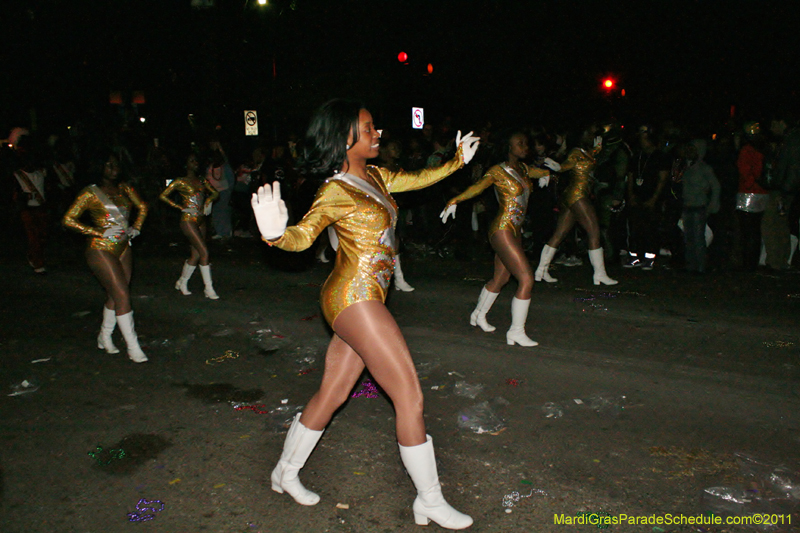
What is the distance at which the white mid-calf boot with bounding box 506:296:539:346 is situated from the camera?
593 centimetres

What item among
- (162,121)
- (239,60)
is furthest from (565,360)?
(162,121)

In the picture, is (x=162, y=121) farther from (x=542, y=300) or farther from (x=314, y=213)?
(x=314, y=213)

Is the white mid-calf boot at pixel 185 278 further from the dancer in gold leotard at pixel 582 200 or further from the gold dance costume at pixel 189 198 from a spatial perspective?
the dancer in gold leotard at pixel 582 200

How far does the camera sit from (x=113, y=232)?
5.66m

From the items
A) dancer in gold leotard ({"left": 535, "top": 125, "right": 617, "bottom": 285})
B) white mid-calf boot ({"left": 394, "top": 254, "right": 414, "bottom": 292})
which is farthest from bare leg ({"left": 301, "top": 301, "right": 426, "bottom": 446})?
dancer in gold leotard ({"left": 535, "top": 125, "right": 617, "bottom": 285})

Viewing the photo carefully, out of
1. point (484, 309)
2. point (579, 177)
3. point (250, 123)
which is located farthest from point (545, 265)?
point (250, 123)

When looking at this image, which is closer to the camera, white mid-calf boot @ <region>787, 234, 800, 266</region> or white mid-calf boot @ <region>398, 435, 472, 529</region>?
white mid-calf boot @ <region>398, 435, 472, 529</region>

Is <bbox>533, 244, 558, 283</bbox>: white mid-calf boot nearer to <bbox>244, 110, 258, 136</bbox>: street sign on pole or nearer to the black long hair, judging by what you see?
the black long hair

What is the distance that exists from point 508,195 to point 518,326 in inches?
50.7

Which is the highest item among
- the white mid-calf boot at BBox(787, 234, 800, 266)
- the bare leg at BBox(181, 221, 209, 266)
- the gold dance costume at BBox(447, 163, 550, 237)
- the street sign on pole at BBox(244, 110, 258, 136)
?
the street sign on pole at BBox(244, 110, 258, 136)

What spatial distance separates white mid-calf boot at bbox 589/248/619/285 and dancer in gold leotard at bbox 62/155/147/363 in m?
5.78

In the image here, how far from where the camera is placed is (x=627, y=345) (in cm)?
610

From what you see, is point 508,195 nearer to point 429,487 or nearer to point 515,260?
point 515,260

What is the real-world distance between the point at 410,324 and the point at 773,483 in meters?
4.12
